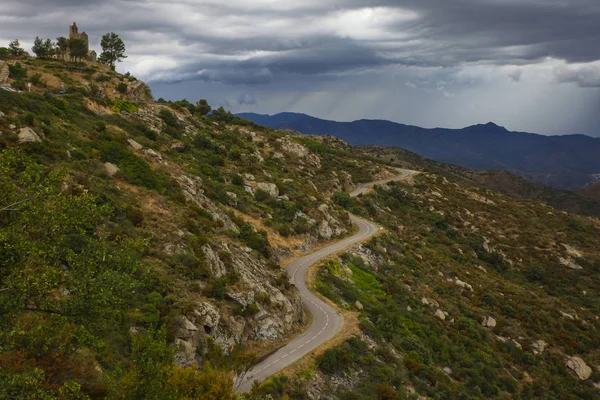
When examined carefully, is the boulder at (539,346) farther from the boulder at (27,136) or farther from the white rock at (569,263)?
the boulder at (27,136)

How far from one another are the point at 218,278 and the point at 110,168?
1511cm

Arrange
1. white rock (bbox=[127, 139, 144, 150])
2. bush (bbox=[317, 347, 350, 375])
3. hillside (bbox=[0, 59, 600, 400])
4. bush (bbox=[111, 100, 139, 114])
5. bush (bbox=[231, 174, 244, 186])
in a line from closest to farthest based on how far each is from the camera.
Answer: hillside (bbox=[0, 59, 600, 400]) → bush (bbox=[317, 347, 350, 375]) → white rock (bbox=[127, 139, 144, 150]) → bush (bbox=[231, 174, 244, 186]) → bush (bbox=[111, 100, 139, 114])

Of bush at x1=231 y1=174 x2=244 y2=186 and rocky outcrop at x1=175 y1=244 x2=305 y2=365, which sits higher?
bush at x1=231 y1=174 x2=244 y2=186

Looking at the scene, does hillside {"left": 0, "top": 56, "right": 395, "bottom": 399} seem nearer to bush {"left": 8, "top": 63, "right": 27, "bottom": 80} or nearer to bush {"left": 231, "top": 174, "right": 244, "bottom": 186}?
bush {"left": 231, "top": 174, "right": 244, "bottom": 186}

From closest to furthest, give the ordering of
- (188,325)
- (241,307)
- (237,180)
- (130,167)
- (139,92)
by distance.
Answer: (188,325)
(241,307)
(130,167)
(237,180)
(139,92)

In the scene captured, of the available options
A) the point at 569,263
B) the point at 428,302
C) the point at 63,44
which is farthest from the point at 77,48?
the point at 569,263

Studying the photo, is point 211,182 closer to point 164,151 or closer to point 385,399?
point 164,151

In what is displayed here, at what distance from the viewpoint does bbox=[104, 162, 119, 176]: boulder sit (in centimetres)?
3200

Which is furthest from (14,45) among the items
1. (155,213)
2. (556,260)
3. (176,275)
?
(556,260)

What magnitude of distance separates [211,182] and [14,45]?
179ft

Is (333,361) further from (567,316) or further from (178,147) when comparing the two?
(567,316)

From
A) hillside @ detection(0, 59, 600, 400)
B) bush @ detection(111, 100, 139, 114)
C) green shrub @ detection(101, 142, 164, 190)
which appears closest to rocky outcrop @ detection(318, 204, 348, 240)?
hillside @ detection(0, 59, 600, 400)

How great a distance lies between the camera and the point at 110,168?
32.5 metres

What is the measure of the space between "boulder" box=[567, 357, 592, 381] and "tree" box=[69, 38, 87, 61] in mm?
88582
